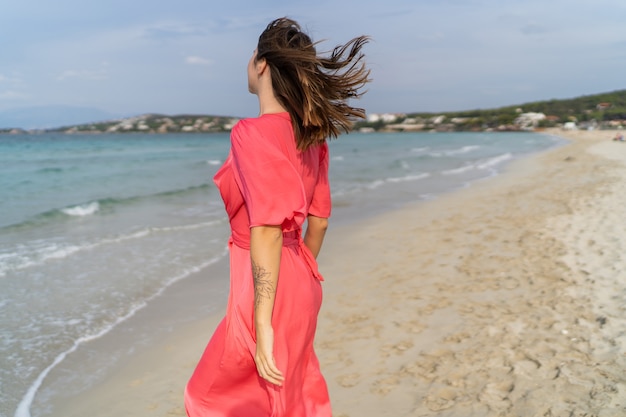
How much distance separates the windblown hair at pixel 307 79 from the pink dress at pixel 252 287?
6 cm

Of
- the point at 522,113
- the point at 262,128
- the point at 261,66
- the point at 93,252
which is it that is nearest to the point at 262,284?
the point at 262,128

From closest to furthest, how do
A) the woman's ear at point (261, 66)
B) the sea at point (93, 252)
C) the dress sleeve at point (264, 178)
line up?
the dress sleeve at point (264, 178) → the woman's ear at point (261, 66) → the sea at point (93, 252)

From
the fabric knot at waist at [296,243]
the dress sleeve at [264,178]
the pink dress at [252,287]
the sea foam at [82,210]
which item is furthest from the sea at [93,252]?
the dress sleeve at [264,178]

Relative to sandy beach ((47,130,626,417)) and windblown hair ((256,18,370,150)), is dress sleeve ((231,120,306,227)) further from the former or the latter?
sandy beach ((47,130,626,417))

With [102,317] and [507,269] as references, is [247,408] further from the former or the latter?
[507,269]

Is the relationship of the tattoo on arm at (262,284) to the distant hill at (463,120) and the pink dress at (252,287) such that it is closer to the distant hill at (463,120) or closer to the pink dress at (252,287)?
the pink dress at (252,287)

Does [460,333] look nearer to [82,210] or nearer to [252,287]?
[252,287]

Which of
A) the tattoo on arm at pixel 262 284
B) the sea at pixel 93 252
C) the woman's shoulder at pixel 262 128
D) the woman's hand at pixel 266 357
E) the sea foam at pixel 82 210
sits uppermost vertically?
the woman's shoulder at pixel 262 128

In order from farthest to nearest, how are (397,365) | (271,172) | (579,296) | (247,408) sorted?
(579,296), (397,365), (247,408), (271,172)

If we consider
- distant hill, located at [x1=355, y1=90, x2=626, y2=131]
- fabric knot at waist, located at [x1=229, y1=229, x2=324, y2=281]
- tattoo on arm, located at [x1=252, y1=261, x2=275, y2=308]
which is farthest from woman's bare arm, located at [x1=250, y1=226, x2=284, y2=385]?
distant hill, located at [x1=355, y1=90, x2=626, y2=131]

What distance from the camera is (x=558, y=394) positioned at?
11.3 feet

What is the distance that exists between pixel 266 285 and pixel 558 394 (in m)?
2.65

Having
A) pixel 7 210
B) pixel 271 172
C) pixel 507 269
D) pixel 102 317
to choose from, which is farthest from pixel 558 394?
pixel 7 210

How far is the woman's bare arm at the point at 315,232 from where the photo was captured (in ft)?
6.23
